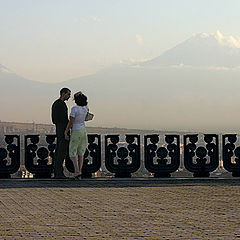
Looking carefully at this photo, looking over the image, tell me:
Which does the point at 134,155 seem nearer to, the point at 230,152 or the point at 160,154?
the point at 160,154

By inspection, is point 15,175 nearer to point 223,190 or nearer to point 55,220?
point 223,190

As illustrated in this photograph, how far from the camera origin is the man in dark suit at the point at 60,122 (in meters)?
19.4

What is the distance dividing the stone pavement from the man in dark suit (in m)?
1.09

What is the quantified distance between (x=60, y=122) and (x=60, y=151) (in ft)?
2.43

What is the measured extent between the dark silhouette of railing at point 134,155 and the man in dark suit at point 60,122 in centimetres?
70

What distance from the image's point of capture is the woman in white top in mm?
18812

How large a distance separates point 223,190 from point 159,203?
3.02 m

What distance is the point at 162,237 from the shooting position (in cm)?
955

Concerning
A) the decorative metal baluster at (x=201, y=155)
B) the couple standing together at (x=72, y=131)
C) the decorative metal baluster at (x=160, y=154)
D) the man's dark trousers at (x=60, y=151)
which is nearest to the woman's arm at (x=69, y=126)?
the couple standing together at (x=72, y=131)

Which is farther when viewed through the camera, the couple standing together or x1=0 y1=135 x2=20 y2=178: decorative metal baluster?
x1=0 y1=135 x2=20 y2=178: decorative metal baluster

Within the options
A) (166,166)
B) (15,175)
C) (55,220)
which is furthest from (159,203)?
(15,175)

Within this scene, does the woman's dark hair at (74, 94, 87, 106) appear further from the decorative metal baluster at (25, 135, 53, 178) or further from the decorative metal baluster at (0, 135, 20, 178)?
the decorative metal baluster at (0, 135, 20, 178)

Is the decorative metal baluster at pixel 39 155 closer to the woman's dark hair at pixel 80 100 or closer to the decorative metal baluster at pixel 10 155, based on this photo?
the decorative metal baluster at pixel 10 155

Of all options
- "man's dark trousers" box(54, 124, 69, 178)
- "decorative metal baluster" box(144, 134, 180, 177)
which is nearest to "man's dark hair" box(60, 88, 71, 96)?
"man's dark trousers" box(54, 124, 69, 178)
